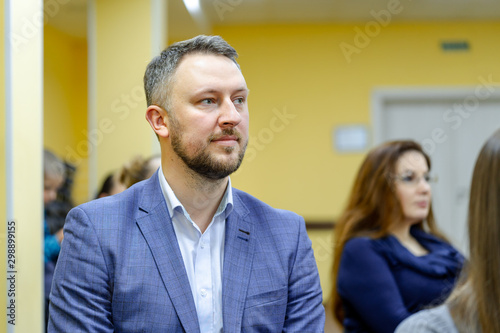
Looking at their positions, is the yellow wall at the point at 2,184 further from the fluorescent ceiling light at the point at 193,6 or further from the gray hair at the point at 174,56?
the fluorescent ceiling light at the point at 193,6

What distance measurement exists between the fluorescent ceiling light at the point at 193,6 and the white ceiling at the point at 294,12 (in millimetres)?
51

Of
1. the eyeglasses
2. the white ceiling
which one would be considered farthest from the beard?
the white ceiling

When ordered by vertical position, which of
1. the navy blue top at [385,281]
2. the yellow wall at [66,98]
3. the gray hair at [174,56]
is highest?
the yellow wall at [66,98]

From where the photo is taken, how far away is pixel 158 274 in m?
1.23

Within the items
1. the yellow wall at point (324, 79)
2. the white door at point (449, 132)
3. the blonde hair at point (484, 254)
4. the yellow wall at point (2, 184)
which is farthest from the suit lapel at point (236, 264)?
the white door at point (449, 132)

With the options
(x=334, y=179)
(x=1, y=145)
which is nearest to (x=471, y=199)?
(x=1, y=145)

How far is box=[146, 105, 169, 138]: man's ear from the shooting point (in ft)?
4.38

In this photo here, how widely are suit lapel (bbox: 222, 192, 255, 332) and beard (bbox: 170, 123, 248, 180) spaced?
0.49 ft

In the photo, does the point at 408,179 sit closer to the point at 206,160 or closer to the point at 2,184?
the point at 206,160

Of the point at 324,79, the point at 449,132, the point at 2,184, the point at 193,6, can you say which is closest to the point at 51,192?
the point at 2,184

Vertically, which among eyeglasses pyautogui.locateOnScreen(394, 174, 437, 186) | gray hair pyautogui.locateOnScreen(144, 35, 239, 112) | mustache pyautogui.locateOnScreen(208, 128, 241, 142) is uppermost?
gray hair pyautogui.locateOnScreen(144, 35, 239, 112)

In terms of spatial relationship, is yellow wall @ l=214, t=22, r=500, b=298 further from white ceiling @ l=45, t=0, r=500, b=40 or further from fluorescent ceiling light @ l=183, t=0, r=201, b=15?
fluorescent ceiling light @ l=183, t=0, r=201, b=15

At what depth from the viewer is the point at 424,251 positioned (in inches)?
87.9

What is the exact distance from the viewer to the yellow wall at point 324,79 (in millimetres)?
5559
